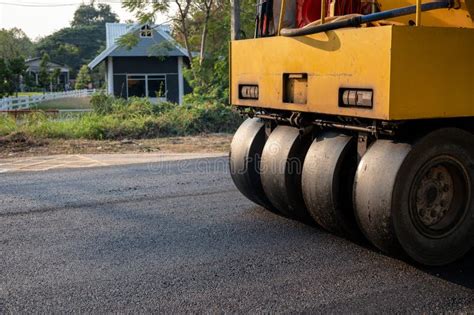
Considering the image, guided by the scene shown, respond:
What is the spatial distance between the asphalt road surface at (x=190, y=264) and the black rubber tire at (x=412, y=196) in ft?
0.67

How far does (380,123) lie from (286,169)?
1300 millimetres

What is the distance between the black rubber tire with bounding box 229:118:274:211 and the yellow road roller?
394 millimetres

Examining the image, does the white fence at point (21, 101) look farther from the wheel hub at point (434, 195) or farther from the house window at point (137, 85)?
the wheel hub at point (434, 195)

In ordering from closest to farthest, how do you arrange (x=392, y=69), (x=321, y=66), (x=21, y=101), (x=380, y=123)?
(x=392, y=69) < (x=380, y=123) < (x=321, y=66) < (x=21, y=101)

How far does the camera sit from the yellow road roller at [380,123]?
466 cm

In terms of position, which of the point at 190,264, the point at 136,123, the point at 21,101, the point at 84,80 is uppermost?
the point at 84,80

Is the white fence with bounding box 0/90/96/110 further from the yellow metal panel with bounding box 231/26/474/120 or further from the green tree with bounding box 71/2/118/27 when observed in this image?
the green tree with bounding box 71/2/118/27

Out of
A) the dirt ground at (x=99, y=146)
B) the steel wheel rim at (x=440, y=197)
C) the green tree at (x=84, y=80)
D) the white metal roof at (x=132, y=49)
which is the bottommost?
the dirt ground at (x=99, y=146)

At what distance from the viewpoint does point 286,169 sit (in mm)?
5953

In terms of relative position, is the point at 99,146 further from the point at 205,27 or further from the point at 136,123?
the point at 205,27

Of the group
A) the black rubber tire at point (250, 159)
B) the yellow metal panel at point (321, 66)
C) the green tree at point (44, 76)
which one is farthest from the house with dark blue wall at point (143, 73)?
the yellow metal panel at point (321, 66)

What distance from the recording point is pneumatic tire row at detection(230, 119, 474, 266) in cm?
483

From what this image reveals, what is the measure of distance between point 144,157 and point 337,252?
6.59m

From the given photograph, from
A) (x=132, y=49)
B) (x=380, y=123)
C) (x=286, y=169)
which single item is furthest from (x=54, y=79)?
(x=380, y=123)
